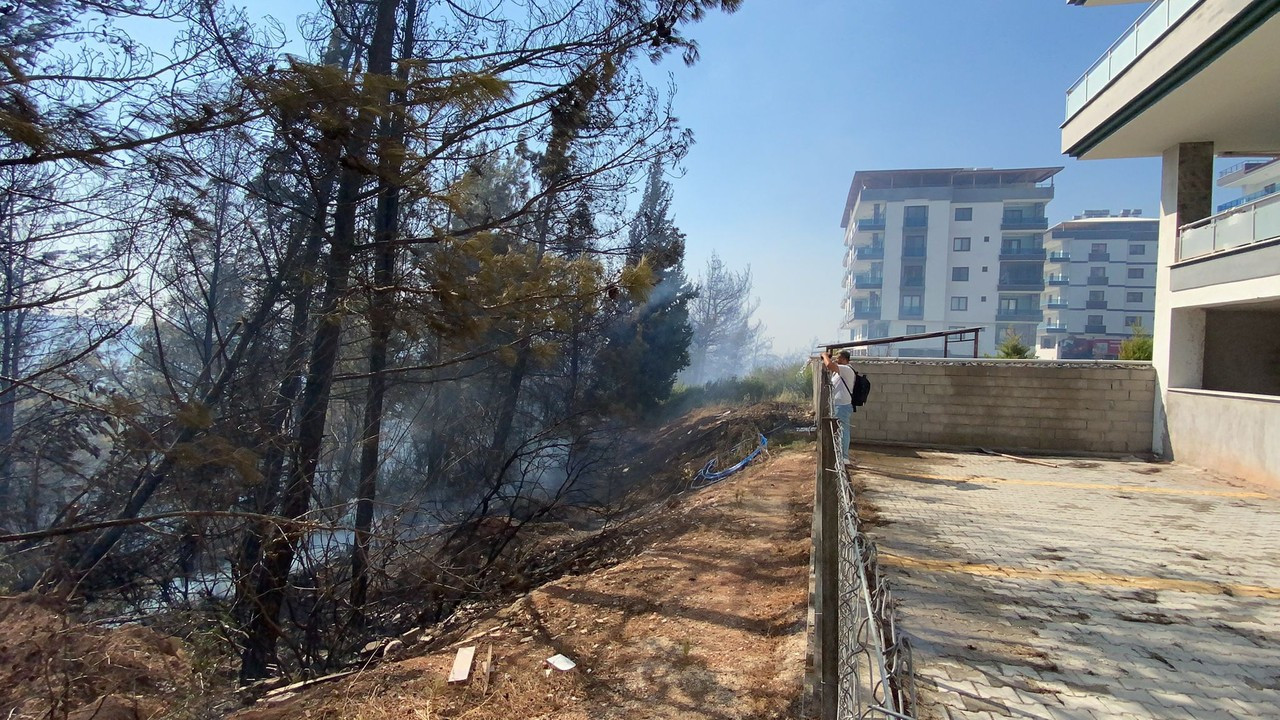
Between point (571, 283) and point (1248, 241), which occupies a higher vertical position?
point (1248, 241)

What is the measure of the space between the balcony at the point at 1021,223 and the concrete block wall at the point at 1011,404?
3693 centimetres

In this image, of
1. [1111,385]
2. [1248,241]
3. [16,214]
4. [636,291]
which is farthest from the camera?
[1111,385]

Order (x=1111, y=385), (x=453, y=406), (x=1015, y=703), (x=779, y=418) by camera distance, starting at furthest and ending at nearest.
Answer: (x=779, y=418)
(x=453, y=406)
(x=1111, y=385)
(x=1015, y=703)

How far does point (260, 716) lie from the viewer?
3848 mm

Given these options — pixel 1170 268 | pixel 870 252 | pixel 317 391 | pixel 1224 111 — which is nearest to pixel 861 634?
pixel 317 391

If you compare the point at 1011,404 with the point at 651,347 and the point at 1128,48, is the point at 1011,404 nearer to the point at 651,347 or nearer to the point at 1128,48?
the point at 1128,48

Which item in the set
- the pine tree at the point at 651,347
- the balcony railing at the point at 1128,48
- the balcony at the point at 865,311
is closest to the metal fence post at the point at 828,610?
the balcony railing at the point at 1128,48

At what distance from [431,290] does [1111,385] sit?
11364 millimetres

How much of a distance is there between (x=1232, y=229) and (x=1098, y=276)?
44.6 m

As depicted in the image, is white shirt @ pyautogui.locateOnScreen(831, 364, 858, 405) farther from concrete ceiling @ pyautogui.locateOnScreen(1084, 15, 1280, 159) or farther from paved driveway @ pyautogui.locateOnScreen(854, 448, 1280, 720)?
concrete ceiling @ pyautogui.locateOnScreen(1084, 15, 1280, 159)

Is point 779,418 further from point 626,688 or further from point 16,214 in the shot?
point 16,214

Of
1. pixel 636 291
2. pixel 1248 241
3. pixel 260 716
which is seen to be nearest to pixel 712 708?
pixel 260 716

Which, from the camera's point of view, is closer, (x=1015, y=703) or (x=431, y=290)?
(x=1015, y=703)

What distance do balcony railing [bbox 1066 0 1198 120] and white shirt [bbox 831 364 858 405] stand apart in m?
6.93
